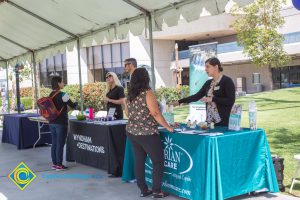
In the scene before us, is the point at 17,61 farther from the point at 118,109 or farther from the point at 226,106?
the point at 226,106

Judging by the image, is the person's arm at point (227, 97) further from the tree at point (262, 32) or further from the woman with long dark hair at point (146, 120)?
the tree at point (262, 32)

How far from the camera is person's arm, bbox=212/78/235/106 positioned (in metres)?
4.49

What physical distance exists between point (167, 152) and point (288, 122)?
8.68 metres

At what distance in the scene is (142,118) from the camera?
4418mm

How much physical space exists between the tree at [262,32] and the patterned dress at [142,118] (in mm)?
19044

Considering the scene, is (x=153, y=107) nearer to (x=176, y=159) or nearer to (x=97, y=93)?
(x=176, y=159)

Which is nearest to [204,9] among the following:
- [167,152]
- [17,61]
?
[167,152]

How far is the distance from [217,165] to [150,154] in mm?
793

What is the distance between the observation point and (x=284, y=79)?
32.8 meters

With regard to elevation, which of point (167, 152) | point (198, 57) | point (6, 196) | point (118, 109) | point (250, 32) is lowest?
point (6, 196)

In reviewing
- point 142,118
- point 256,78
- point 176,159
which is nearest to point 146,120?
point 142,118

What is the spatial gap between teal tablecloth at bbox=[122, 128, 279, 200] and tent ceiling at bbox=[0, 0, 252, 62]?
155cm

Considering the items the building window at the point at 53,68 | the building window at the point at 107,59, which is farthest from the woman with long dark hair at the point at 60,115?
the building window at the point at 53,68

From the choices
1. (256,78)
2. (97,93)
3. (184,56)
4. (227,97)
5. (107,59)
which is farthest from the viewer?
(107,59)
